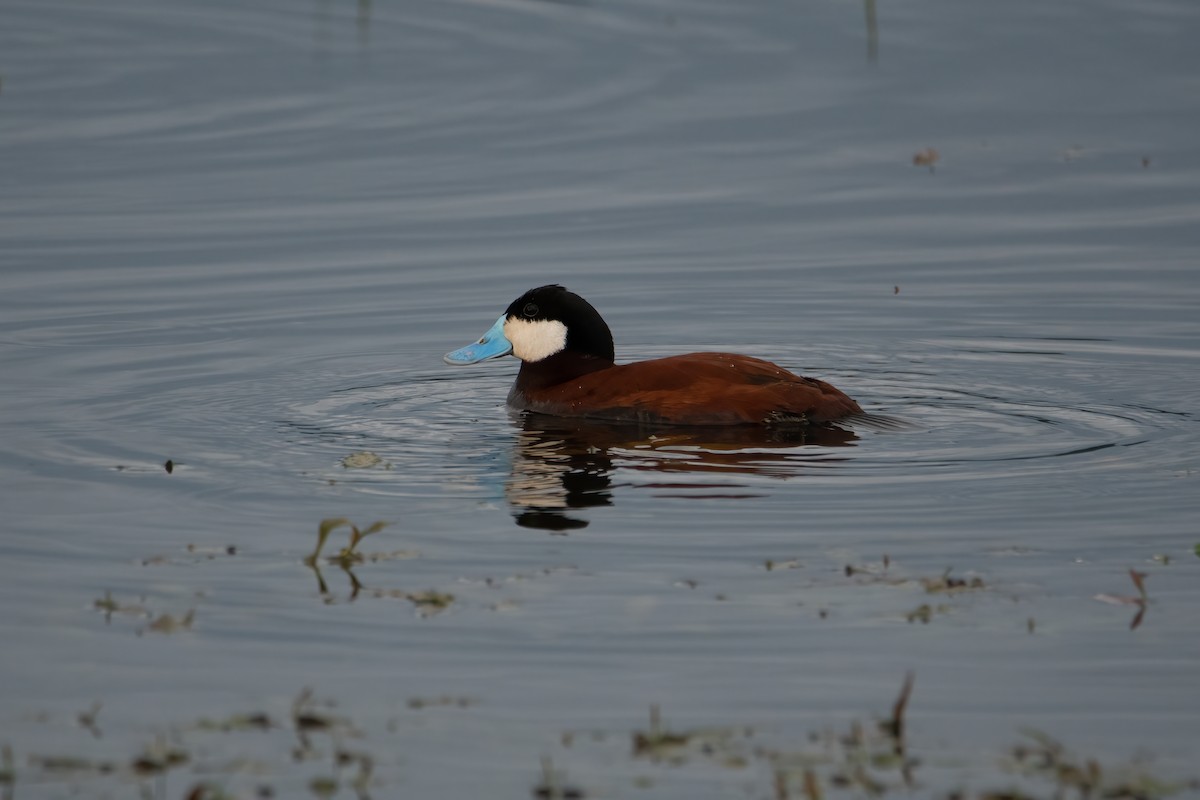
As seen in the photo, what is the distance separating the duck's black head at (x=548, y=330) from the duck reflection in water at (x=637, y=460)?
564mm

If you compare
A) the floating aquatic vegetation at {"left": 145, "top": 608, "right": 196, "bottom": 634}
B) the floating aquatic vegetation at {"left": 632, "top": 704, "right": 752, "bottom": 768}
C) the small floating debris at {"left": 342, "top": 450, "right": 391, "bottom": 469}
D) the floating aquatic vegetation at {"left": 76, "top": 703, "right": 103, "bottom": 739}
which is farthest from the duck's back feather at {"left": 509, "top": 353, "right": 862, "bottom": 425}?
the floating aquatic vegetation at {"left": 76, "top": 703, "right": 103, "bottom": 739}

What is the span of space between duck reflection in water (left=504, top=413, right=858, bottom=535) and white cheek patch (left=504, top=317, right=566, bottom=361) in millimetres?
535

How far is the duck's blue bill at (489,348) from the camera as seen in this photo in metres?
10.7

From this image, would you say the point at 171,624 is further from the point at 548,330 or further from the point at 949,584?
the point at 548,330

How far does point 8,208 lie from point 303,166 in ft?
8.49

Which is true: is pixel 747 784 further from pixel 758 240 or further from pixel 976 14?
pixel 976 14

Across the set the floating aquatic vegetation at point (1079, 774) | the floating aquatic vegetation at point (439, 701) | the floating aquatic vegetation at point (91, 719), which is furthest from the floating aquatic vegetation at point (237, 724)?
the floating aquatic vegetation at point (1079, 774)

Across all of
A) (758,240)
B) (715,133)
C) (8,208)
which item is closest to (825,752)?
(758,240)

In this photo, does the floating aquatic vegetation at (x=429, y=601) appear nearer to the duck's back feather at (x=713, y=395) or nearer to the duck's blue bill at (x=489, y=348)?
the duck's back feather at (x=713, y=395)

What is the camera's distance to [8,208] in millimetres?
15422

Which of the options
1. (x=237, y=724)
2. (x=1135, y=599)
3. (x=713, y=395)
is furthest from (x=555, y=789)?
(x=713, y=395)

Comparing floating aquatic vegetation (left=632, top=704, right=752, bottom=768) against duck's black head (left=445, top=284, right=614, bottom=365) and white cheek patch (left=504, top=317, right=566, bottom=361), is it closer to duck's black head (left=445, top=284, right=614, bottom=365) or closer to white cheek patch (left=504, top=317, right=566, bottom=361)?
duck's black head (left=445, top=284, right=614, bottom=365)

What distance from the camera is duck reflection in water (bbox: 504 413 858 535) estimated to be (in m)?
8.16

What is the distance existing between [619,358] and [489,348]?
1169 mm
